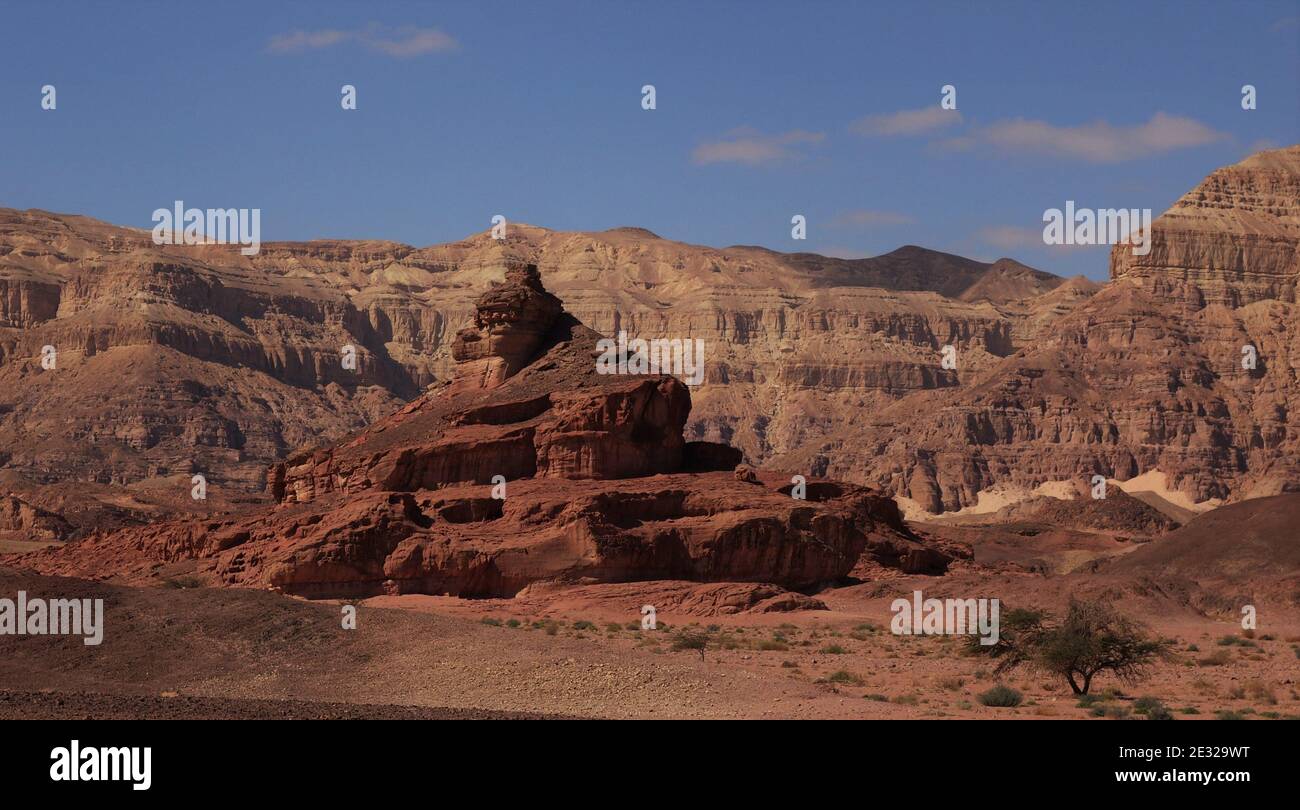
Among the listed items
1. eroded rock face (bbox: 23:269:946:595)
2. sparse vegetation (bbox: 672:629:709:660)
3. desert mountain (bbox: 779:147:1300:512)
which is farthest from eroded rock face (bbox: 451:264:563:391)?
desert mountain (bbox: 779:147:1300:512)

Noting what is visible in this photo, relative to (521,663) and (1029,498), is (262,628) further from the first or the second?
(1029,498)

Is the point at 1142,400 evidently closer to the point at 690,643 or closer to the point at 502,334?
the point at 502,334

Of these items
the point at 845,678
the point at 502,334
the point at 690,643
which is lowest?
the point at 845,678

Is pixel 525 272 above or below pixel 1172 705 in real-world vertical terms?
above

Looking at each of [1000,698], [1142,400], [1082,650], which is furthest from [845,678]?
[1142,400]

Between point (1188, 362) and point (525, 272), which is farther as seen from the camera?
point (1188, 362)

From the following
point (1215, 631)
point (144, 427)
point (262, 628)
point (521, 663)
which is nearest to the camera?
point (521, 663)

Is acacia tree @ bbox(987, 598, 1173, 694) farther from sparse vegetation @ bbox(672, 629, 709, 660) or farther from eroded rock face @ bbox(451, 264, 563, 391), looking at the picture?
eroded rock face @ bbox(451, 264, 563, 391)
